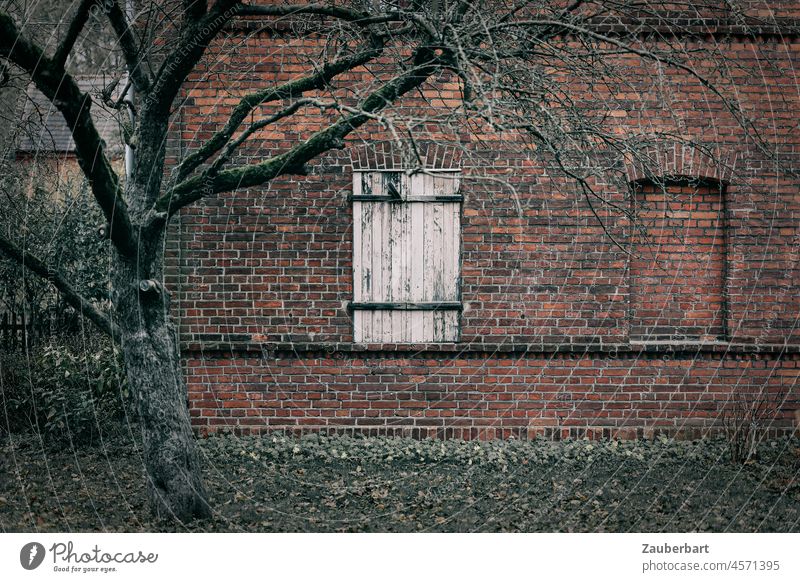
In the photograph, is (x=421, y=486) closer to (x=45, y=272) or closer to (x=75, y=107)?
(x=45, y=272)

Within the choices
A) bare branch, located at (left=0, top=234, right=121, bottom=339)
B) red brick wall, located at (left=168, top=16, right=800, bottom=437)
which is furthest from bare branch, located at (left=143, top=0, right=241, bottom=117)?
red brick wall, located at (left=168, top=16, right=800, bottom=437)

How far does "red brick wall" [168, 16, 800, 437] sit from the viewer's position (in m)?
7.25

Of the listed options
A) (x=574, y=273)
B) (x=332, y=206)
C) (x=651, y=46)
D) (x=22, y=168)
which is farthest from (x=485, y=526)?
(x=22, y=168)

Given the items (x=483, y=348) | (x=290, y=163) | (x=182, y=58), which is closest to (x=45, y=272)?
(x=182, y=58)

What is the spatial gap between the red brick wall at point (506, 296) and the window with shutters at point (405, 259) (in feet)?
0.44

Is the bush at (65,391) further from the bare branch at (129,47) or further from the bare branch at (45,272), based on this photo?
the bare branch at (129,47)

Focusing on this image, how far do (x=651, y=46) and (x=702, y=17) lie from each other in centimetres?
65

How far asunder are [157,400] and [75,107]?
201 cm

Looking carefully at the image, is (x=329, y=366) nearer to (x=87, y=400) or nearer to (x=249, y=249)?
(x=249, y=249)

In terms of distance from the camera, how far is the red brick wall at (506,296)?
7.25m

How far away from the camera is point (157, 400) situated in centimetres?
509

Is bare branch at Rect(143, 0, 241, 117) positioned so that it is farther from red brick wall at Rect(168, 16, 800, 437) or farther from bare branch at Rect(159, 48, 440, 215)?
red brick wall at Rect(168, 16, 800, 437)

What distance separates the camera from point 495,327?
7316mm

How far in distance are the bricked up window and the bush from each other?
17.5 feet
